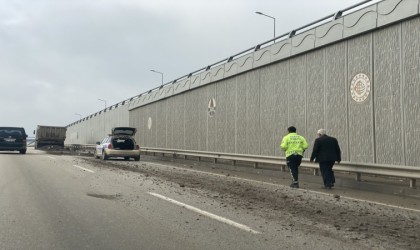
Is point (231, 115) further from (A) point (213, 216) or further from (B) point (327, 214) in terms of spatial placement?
(A) point (213, 216)

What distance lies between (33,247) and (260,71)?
15.9 meters

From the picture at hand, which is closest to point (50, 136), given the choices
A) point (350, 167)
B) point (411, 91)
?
point (350, 167)

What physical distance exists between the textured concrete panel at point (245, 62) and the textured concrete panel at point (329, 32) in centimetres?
519

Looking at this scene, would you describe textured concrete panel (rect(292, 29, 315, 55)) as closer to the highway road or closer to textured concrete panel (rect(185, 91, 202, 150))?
the highway road

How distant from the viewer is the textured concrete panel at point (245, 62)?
2061 cm

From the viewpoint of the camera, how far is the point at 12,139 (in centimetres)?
3000

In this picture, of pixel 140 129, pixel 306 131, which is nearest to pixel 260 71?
pixel 306 131

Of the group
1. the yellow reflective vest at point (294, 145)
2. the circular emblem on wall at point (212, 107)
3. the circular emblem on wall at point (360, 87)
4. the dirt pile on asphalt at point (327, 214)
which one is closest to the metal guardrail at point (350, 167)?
the yellow reflective vest at point (294, 145)

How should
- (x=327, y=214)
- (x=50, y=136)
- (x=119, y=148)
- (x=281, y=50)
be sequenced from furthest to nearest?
(x=50, y=136), (x=119, y=148), (x=281, y=50), (x=327, y=214)

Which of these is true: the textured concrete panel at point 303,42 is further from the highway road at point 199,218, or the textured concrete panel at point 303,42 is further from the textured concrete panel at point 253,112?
the highway road at point 199,218

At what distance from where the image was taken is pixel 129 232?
238 inches

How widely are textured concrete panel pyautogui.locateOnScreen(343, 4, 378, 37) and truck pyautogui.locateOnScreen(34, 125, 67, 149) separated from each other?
130ft

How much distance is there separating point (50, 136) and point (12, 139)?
17970mm

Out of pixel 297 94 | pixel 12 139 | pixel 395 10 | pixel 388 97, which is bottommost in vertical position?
pixel 12 139
